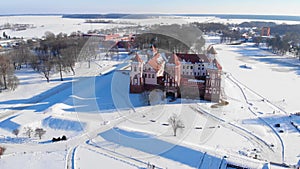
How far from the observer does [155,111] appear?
60.6ft

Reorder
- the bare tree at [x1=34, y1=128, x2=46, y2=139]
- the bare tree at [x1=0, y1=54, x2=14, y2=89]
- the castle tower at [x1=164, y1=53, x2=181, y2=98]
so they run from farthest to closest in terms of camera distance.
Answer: the bare tree at [x1=0, y1=54, x2=14, y2=89], the castle tower at [x1=164, y1=53, x2=181, y2=98], the bare tree at [x1=34, y1=128, x2=46, y2=139]

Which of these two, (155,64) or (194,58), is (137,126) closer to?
(155,64)

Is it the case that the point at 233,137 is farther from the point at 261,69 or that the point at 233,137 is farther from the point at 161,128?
the point at 261,69

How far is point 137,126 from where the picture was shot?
53.0 feet

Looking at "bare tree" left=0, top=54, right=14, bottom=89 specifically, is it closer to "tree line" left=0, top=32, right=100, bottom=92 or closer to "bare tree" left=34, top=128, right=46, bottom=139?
"tree line" left=0, top=32, right=100, bottom=92

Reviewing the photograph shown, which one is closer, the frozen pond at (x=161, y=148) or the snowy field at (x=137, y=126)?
the frozen pond at (x=161, y=148)

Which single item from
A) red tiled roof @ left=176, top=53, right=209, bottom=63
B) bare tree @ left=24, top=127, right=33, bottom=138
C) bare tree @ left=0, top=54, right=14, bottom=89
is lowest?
bare tree @ left=24, top=127, right=33, bottom=138

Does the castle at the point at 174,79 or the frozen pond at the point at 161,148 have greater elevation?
the castle at the point at 174,79

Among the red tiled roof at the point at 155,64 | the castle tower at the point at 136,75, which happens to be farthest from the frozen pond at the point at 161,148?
the red tiled roof at the point at 155,64

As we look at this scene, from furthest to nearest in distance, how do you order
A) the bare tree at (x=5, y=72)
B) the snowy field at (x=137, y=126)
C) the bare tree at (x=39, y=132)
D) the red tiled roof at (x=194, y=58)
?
the bare tree at (x=5, y=72) < the red tiled roof at (x=194, y=58) < the bare tree at (x=39, y=132) < the snowy field at (x=137, y=126)

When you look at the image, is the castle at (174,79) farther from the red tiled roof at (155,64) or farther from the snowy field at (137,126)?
the snowy field at (137,126)

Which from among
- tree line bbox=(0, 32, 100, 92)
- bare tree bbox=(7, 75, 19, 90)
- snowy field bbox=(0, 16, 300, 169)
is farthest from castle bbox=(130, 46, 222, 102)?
bare tree bbox=(7, 75, 19, 90)

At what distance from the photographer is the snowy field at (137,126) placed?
501 inches

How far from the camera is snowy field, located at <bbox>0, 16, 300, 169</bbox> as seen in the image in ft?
41.7
